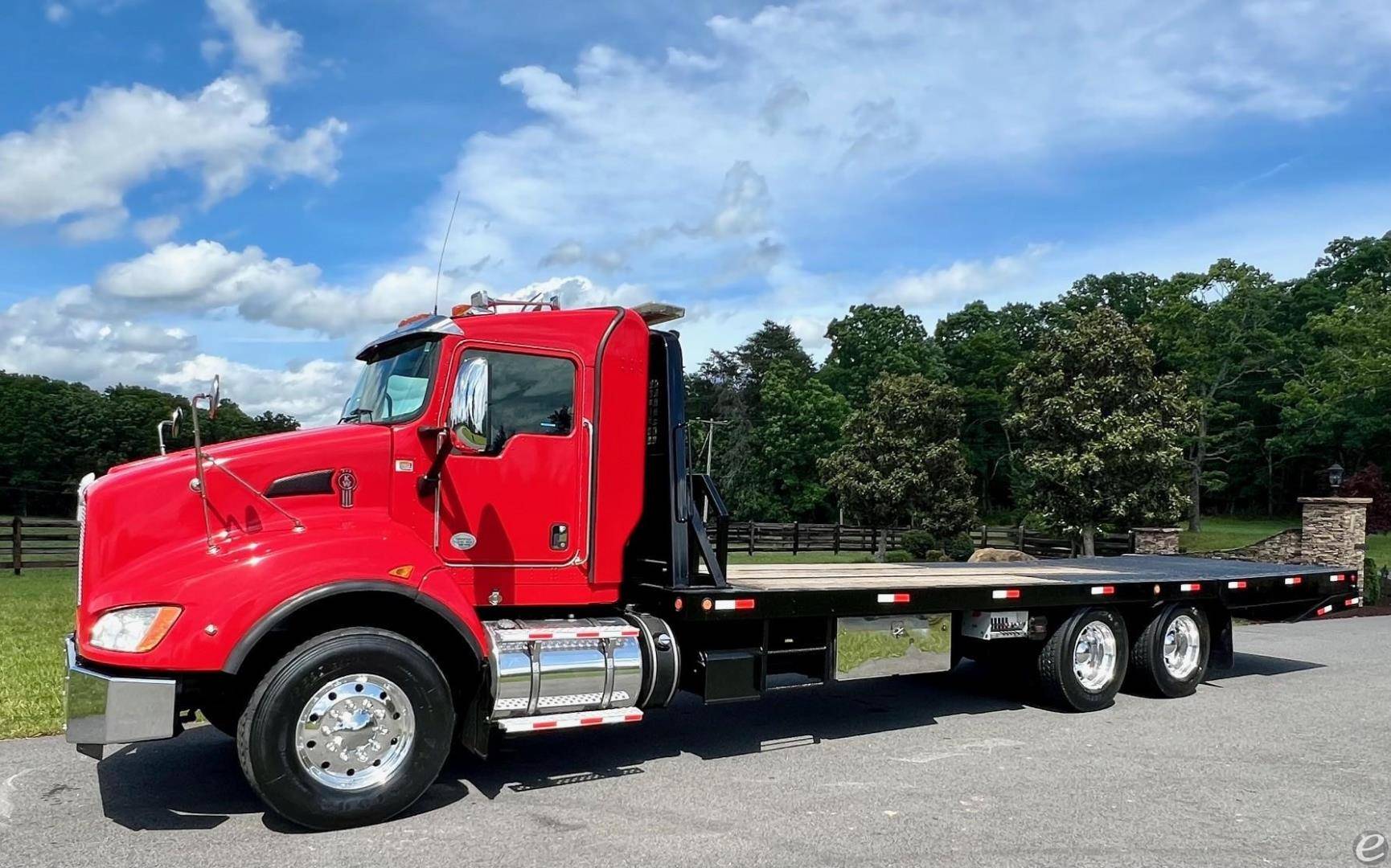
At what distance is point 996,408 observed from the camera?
6059cm

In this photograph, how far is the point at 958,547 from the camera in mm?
30203

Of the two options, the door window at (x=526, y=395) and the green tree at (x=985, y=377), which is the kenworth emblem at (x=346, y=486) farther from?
the green tree at (x=985, y=377)

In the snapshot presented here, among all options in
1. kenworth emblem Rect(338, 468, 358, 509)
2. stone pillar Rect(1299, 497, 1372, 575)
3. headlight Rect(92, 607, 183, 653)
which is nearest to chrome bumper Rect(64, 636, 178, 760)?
headlight Rect(92, 607, 183, 653)

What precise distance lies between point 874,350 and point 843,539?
27231mm

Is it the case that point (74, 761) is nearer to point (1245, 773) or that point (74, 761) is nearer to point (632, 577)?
point (632, 577)

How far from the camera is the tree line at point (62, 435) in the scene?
1864 inches

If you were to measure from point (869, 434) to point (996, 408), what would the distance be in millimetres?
27389

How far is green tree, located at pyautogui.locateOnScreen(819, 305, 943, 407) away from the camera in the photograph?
5791 centimetres

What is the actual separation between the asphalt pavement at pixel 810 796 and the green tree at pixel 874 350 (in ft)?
164

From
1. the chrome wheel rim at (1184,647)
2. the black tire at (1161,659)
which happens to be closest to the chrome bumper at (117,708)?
the black tire at (1161,659)

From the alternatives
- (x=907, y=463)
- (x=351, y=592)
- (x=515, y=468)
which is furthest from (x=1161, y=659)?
(x=907, y=463)

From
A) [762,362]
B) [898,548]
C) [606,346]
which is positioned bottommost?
[898,548]

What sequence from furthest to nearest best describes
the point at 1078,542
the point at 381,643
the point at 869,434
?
the point at 869,434 → the point at 1078,542 → the point at 381,643

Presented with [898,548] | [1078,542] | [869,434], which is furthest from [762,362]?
[1078,542]
